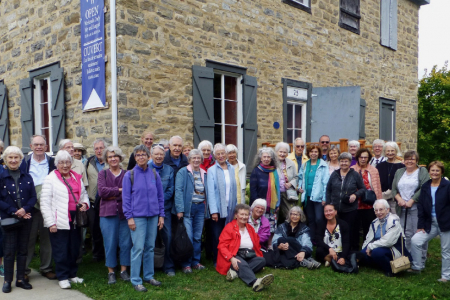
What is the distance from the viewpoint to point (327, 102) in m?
9.54

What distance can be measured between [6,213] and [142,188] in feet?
4.67

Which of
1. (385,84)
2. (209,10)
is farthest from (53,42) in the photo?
(385,84)

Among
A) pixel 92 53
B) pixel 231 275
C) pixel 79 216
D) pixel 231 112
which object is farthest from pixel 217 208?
pixel 92 53

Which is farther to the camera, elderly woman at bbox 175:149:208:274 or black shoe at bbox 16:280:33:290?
elderly woman at bbox 175:149:208:274

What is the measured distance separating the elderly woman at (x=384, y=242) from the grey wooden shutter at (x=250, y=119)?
3080mm

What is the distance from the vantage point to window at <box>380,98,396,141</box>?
11742mm

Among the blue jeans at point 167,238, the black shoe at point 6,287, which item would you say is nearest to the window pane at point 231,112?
the blue jeans at point 167,238

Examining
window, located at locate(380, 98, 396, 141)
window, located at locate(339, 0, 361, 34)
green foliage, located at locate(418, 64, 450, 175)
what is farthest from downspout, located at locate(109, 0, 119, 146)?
green foliage, located at locate(418, 64, 450, 175)

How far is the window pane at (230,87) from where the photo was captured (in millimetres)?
8000

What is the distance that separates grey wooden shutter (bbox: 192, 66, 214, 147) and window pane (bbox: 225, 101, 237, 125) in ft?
2.25

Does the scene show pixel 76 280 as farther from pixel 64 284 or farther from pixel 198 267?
pixel 198 267

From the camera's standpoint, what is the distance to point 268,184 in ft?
18.9

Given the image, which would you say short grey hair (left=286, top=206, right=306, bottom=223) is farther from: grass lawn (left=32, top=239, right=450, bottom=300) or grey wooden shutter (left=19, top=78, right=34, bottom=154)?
grey wooden shutter (left=19, top=78, right=34, bottom=154)

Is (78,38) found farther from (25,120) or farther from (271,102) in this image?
(271,102)
